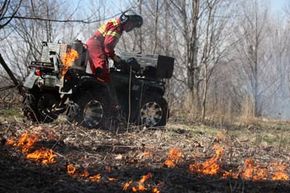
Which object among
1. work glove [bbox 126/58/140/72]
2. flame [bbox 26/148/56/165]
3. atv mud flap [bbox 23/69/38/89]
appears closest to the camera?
flame [bbox 26/148/56/165]

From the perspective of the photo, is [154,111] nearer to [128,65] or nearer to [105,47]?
[128,65]

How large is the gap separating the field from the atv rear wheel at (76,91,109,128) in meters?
0.87

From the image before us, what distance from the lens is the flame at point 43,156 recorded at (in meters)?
5.86

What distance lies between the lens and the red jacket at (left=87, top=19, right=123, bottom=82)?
9.69m

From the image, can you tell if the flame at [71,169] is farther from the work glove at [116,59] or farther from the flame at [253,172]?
the work glove at [116,59]

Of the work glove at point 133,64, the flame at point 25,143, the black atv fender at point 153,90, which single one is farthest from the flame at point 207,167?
the work glove at point 133,64

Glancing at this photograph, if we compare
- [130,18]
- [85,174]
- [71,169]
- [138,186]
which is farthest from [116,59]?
[138,186]

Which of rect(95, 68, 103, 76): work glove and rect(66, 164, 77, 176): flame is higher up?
rect(95, 68, 103, 76): work glove

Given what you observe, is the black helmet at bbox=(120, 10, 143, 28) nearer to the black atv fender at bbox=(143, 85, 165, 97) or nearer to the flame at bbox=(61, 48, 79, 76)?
the flame at bbox=(61, 48, 79, 76)

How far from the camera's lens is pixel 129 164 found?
247 inches

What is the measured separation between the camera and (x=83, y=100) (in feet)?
31.6

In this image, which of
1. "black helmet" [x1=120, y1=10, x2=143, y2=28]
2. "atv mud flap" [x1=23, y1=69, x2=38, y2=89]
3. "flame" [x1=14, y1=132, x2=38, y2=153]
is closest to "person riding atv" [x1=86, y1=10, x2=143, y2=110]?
"black helmet" [x1=120, y1=10, x2=143, y2=28]

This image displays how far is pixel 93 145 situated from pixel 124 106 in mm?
3411

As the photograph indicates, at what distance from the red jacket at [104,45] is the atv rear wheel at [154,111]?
47.7 inches
